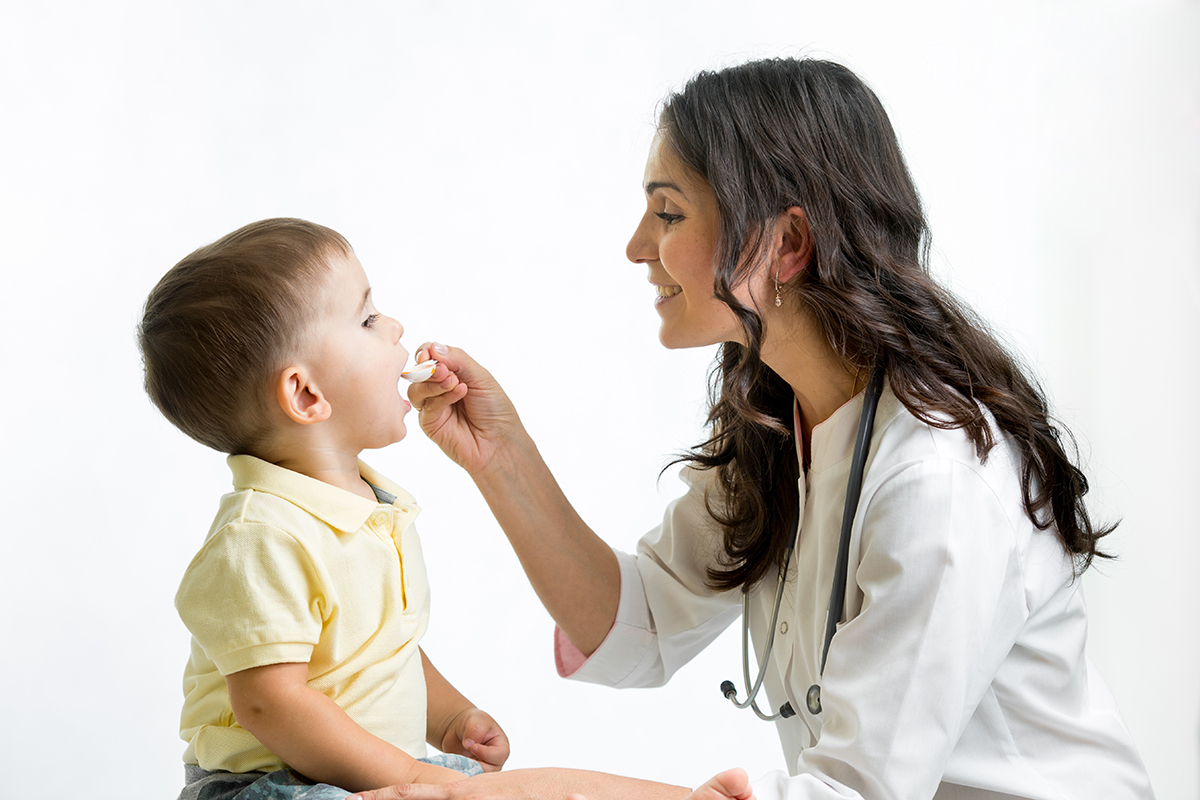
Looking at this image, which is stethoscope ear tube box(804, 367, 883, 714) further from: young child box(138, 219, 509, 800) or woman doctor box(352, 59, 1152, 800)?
young child box(138, 219, 509, 800)

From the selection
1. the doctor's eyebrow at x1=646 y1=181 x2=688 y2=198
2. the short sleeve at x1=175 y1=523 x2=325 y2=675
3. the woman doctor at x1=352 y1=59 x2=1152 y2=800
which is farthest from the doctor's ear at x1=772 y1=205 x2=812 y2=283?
the short sleeve at x1=175 y1=523 x2=325 y2=675

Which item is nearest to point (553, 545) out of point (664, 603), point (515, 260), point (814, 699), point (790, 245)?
point (664, 603)

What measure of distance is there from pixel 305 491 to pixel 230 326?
0.21 meters

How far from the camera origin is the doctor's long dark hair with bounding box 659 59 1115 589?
4.26 ft

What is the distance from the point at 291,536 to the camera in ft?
3.64

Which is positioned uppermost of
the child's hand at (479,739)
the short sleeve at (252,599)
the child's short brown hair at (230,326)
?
the child's short brown hair at (230,326)

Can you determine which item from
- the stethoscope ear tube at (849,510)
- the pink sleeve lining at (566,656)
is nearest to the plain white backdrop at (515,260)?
the pink sleeve lining at (566,656)

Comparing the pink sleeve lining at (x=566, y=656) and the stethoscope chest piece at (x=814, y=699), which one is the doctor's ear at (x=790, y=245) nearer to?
the stethoscope chest piece at (x=814, y=699)

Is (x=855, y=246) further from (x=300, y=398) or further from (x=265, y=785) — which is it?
(x=265, y=785)

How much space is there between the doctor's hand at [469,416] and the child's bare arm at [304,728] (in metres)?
0.53

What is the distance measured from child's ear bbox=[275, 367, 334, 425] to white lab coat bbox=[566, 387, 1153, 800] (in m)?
0.66

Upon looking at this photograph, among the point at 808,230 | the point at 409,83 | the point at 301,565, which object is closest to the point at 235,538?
the point at 301,565

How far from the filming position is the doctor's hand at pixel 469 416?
1.52 metres

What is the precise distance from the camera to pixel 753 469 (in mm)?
1608
